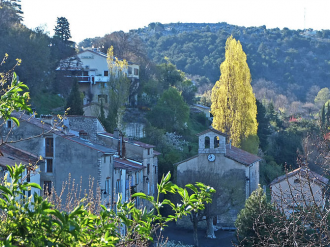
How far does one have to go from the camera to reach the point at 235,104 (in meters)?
45.8

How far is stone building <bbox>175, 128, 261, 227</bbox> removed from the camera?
113 ft

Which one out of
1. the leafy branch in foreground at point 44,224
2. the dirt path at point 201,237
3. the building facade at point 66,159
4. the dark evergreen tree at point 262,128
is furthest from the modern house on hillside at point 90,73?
the leafy branch in foreground at point 44,224

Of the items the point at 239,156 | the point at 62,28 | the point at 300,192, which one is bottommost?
the point at 239,156

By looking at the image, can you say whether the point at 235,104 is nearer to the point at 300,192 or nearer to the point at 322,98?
the point at 300,192

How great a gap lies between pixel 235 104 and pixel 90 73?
53.4 feet

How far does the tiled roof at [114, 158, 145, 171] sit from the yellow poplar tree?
47.2 ft

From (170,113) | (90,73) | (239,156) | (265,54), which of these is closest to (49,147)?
(239,156)

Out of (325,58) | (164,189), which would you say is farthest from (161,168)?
(325,58)

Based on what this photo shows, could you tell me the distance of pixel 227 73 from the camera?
46125mm

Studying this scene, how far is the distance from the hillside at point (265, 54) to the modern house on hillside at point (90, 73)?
6107 cm

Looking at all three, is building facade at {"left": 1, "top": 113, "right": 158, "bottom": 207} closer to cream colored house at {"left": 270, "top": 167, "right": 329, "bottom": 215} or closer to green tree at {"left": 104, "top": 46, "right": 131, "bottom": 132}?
cream colored house at {"left": 270, "top": 167, "right": 329, "bottom": 215}

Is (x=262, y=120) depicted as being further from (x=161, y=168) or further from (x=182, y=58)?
(x=182, y=58)

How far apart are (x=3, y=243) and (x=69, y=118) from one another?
1133 inches

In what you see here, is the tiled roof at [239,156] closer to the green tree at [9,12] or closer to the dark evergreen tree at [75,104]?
the dark evergreen tree at [75,104]
